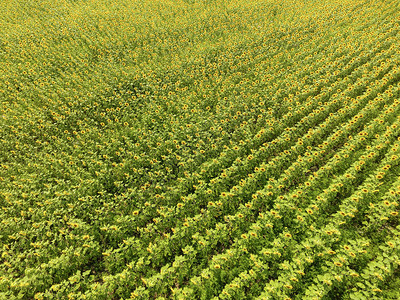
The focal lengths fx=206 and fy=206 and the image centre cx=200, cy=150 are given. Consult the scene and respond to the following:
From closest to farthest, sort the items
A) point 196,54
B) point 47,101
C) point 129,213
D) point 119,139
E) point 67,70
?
point 129,213 → point 119,139 → point 47,101 → point 67,70 → point 196,54

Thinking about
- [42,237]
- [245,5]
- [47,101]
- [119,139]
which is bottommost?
[42,237]

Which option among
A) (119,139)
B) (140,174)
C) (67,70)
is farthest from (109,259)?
(67,70)

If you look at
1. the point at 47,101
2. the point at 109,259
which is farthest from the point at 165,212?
the point at 47,101

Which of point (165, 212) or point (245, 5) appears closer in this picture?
point (165, 212)

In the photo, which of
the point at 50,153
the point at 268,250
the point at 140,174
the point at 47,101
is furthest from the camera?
the point at 47,101

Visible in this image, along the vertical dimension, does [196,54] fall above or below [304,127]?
above

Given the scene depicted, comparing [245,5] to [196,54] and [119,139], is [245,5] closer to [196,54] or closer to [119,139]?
[196,54]
